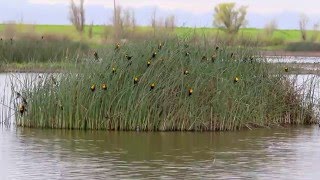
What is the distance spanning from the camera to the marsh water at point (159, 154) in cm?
1197

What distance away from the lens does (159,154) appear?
1376cm

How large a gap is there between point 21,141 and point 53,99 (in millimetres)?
1475

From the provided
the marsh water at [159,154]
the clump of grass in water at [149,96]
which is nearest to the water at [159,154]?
the marsh water at [159,154]

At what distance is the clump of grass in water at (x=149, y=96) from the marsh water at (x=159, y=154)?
29 centimetres

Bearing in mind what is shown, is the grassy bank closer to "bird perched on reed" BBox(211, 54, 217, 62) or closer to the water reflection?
"bird perched on reed" BBox(211, 54, 217, 62)

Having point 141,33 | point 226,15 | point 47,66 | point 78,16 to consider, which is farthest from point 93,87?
point 226,15

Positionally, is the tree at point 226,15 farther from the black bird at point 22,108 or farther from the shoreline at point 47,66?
the black bird at point 22,108

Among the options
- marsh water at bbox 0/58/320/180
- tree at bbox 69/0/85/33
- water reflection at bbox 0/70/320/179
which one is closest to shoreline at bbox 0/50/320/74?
marsh water at bbox 0/58/320/180

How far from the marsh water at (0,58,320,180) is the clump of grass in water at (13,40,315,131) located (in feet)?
0.96

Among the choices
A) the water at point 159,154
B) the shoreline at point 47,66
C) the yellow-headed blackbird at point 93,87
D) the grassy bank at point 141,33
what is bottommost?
the water at point 159,154

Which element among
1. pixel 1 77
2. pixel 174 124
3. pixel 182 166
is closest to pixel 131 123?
pixel 174 124

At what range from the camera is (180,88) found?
16.0 m

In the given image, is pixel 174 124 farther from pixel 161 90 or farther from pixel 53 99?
pixel 53 99

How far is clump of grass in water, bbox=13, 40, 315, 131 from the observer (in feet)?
51.8
